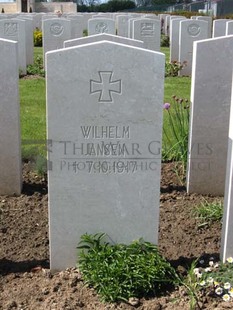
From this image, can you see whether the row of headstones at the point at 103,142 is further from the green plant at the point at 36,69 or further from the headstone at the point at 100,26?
the headstone at the point at 100,26

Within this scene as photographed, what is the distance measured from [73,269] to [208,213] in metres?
1.31

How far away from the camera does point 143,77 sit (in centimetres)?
312

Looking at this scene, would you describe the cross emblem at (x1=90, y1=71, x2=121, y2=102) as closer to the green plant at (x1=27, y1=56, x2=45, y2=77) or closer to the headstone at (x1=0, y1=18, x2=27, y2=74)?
the green plant at (x1=27, y1=56, x2=45, y2=77)

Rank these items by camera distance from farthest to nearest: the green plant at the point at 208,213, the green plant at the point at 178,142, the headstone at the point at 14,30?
the headstone at the point at 14,30 → the green plant at the point at 178,142 → the green plant at the point at 208,213

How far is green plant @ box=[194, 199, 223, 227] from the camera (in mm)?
4211

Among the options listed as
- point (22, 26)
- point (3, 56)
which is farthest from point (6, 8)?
point (3, 56)

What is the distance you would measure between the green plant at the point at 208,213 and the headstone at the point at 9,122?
157 centimetres

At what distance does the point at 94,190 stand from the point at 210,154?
1.80m

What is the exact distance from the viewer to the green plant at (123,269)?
3068 millimetres

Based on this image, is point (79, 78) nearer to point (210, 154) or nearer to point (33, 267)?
point (33, 267)

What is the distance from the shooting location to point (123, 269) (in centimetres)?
310

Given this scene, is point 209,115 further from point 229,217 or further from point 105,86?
point 105,86

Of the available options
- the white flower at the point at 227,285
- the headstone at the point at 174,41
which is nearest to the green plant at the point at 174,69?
the headstone at the point at 174,41

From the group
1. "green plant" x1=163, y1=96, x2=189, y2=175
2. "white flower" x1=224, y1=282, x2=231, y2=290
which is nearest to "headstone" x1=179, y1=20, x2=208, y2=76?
"green plant" x1=163, y1=96, x2=189, y2=175
